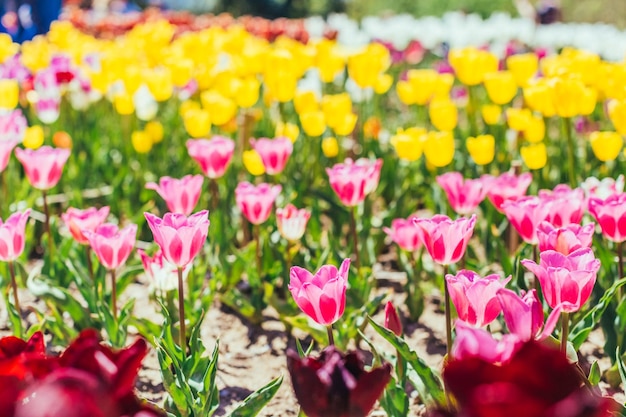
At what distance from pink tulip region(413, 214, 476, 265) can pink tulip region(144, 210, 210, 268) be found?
504 mm

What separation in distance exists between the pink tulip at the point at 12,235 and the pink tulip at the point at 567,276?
129 centimetres

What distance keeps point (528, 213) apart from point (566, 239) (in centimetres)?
32

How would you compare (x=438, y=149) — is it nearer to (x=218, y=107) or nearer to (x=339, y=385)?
(x=218, y=107)

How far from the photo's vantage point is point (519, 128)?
11.9 ft

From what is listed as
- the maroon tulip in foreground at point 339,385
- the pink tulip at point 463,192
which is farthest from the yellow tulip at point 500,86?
the maroon tulip in foreground at point 339,385

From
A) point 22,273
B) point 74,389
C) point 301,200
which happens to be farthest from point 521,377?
point 301,200

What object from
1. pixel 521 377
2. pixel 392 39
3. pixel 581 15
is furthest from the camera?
pixel 581 15

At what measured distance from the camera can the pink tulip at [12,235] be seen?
2135 millimetres

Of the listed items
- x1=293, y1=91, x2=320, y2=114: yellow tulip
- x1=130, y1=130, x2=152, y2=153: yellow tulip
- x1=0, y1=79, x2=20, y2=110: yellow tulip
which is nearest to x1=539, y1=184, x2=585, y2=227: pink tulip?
x1=293, y1=91, x2=320, y2=114: yellow tulip

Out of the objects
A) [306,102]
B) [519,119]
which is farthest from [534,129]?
[306,102]

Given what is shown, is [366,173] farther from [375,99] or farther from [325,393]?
[375,99]

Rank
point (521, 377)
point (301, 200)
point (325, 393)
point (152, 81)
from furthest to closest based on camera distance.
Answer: point (152, 81)
point (301, 200)
point (325, 393)
point (521, 377)

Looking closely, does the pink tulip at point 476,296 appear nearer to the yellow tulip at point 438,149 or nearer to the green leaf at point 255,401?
the green leaf at point 255,401

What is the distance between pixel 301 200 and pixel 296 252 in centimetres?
56
